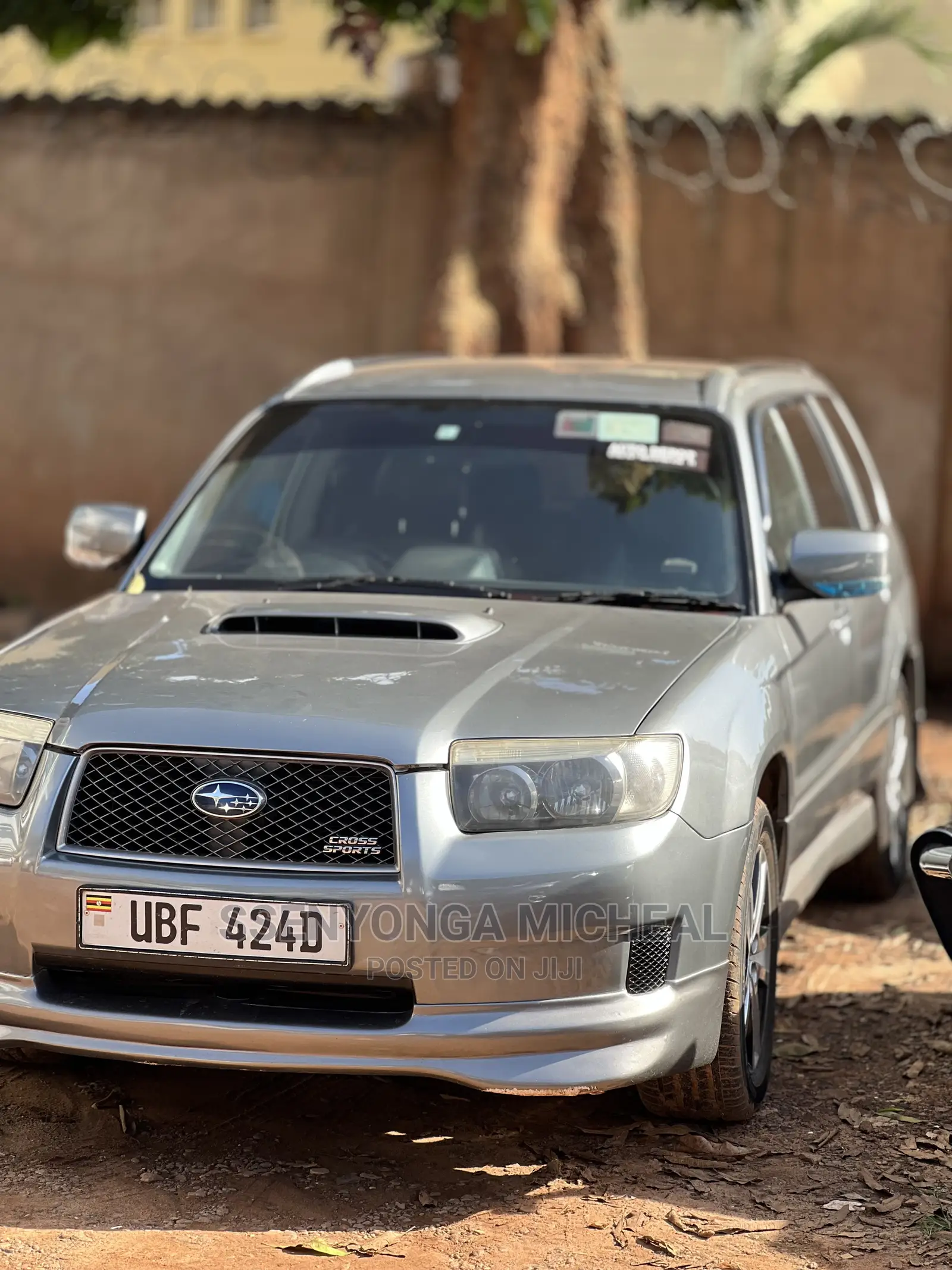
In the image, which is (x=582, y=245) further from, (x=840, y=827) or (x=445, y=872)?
(x=445, y=872)

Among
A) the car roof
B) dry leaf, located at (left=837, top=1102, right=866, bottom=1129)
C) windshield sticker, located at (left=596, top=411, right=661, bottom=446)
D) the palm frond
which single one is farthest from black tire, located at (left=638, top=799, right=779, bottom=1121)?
the palm frond

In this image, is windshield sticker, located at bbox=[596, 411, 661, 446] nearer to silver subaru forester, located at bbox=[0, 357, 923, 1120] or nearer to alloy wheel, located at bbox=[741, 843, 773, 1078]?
silver subaru forester, located at bbox=[0, 357, 923, 1120]

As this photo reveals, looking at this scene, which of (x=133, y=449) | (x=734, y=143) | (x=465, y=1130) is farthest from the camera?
(x=133, y=449)

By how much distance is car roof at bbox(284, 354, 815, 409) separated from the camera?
17.1 feet

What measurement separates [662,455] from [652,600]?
592 millimetres

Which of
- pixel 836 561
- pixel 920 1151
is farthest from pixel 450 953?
pixel 836 561

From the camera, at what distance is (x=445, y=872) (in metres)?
3.47

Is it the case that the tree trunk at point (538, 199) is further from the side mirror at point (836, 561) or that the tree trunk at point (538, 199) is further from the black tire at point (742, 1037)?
the black tire at point (742, 1037)

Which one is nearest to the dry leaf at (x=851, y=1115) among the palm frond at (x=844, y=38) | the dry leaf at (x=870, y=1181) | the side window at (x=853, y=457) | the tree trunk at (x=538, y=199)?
the dry leaf at (x=870, y=1181)

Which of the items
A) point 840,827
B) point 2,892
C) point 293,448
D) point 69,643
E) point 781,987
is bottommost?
point 781,987

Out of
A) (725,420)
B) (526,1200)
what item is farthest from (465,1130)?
(725,420)

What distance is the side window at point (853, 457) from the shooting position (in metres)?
6.43

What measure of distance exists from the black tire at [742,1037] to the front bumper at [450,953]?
0.34 m

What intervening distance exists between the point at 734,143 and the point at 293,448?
520 centimetres
